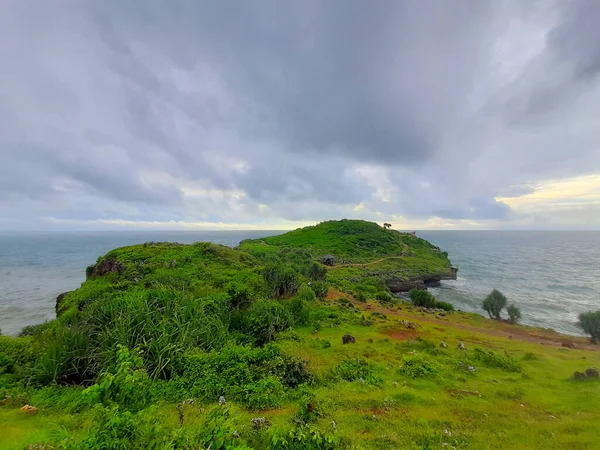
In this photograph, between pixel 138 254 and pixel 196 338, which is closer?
Result: pixel 196 338

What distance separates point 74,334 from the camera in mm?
11742

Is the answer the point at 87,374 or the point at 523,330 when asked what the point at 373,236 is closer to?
the point at 523,330

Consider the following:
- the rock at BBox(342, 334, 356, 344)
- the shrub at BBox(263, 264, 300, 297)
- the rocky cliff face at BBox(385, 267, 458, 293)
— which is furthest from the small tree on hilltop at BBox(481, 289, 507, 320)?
the rock at BBox(342, 334, 356, 344)

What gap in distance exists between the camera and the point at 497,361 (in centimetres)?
Answer: 1456

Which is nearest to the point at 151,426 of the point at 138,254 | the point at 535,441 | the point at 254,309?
the point at 535,441

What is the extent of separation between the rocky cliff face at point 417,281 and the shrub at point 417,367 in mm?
40550

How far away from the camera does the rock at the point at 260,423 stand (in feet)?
27.0

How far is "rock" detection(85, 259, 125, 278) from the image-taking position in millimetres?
28547

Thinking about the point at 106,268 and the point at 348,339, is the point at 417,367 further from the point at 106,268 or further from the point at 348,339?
the point at 106,268

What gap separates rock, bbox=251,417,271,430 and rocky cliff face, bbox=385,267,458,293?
47721 mm

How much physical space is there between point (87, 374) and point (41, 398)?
1.84 metres

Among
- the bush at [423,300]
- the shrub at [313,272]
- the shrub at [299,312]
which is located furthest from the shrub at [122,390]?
the bush at [423,300]

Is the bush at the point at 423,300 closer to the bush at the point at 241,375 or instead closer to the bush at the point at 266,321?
the bush at the point at 266,321

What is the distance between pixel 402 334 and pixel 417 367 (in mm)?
7072
